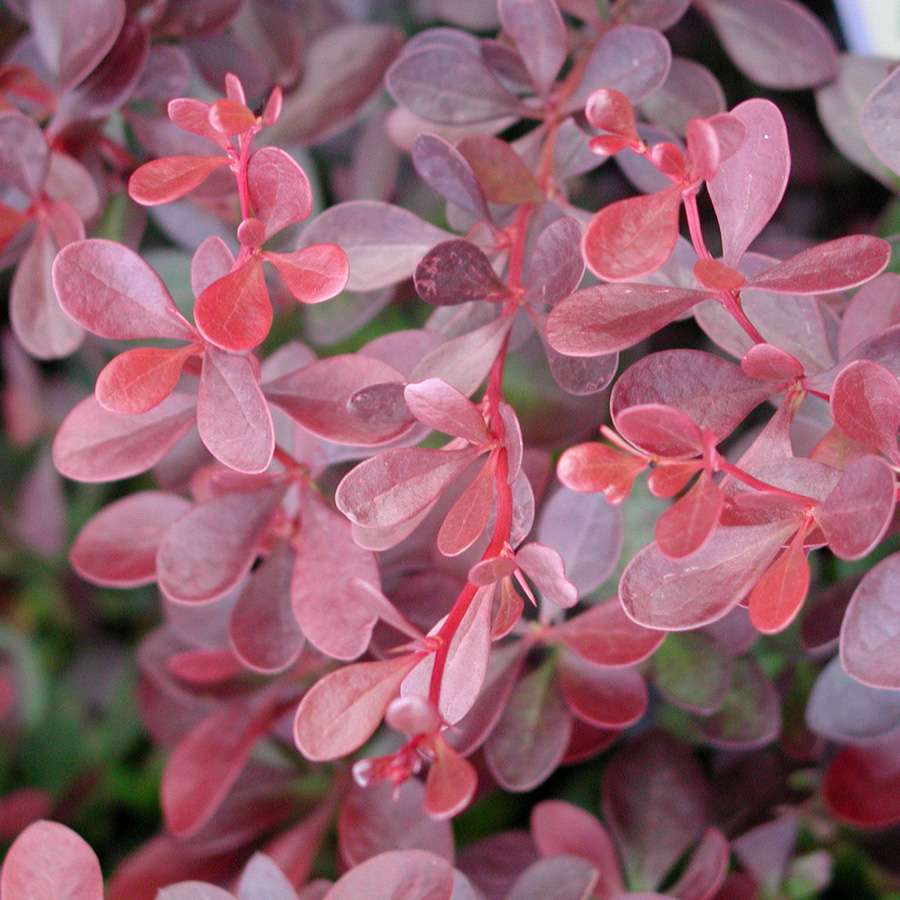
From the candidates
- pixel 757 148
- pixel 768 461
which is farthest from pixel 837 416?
pixel 757 148

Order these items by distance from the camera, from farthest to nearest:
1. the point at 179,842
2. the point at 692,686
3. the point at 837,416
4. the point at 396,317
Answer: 1. the point at 396,317
2. the point at 179,842
3. the point at 692,686
4. the point at 837,416

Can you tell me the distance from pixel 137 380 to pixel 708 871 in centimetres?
47

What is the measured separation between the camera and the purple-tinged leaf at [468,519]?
41cm

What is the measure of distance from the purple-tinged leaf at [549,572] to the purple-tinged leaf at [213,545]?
210 mm

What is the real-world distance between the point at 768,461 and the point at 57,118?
0.53 metres

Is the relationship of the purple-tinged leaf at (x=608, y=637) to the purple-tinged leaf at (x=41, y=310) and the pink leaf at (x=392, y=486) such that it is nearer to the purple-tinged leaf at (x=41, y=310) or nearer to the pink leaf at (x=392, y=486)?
the pink leaf at (x=392, y=486)

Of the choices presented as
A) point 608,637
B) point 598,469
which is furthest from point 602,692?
point 598,469

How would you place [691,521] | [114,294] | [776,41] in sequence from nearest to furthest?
[691,521] → [114,294] → [776,41]

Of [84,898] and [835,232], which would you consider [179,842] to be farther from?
[835,232]

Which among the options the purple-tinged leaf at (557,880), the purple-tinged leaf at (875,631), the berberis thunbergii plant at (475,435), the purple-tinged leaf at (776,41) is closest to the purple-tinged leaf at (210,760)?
the berberis thunbergii plant at (475,435)

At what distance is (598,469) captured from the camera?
1.20 feet

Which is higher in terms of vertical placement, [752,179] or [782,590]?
[752,179]

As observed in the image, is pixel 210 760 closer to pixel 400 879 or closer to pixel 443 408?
pixel 400 879

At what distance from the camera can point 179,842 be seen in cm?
68
